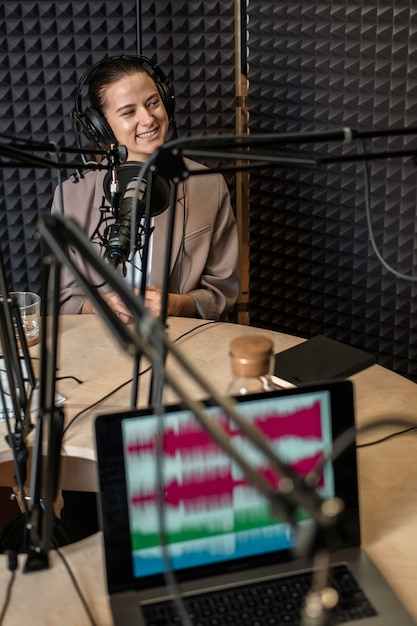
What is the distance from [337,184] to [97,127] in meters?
0.86

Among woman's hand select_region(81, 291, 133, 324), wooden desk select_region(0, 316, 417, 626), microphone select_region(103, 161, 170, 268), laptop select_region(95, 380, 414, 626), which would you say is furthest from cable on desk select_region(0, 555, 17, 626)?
woman's hand select_region(81, 291, 133, 324)

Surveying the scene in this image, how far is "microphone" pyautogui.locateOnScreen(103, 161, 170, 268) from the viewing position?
126cm

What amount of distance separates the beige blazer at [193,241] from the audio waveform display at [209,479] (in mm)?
1138

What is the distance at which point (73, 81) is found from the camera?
8.29 ft

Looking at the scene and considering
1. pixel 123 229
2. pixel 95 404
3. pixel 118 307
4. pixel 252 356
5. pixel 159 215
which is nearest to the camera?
pixel 252 356

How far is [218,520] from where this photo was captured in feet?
3.19

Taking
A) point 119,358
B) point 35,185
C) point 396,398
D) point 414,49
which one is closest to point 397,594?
point 396,398

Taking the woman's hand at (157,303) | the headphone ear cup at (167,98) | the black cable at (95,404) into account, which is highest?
the headphone ear cup at (167,98)

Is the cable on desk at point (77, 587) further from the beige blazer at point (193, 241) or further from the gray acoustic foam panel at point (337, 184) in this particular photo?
the gray acoustic foam panel at point (337, 184)

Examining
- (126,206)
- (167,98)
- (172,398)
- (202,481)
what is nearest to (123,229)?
(126,206)

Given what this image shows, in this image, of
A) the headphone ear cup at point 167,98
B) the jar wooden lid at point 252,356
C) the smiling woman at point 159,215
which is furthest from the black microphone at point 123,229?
the headphone ear cup at point 167,98

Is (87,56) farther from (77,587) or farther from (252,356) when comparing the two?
(77,587)

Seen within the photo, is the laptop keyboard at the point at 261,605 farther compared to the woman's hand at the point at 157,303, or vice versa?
the woman's hand at the point at 157,303

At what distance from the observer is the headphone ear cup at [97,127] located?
1.91m
